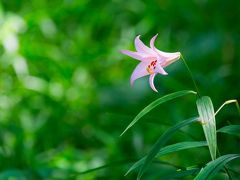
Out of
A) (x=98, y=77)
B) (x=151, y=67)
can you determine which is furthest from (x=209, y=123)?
(x=98, y=77)

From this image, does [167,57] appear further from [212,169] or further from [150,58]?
[212,169]

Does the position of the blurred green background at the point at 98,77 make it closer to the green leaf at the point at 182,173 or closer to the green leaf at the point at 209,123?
the green leaf at the point at 182,173

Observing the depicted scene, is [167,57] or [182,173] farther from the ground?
[167,57]

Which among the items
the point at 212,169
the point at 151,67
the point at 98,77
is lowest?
the point at 212,169

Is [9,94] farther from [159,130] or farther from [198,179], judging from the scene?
[198,179]

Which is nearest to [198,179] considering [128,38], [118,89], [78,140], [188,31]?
[78,140]

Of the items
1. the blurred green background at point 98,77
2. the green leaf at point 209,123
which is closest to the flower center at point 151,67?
the green leaf at point 209,123

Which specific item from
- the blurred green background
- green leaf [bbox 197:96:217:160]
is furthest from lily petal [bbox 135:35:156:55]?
the blurred green background
